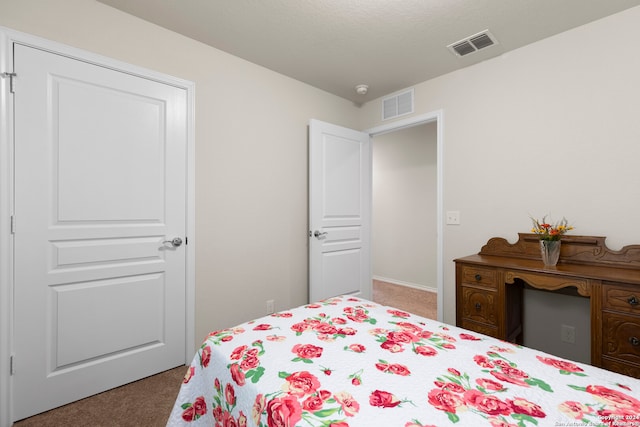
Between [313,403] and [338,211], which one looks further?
[338,211]

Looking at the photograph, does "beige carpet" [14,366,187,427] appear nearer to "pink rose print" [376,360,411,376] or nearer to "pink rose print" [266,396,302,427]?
"pink rose print" [266,396,302,427]

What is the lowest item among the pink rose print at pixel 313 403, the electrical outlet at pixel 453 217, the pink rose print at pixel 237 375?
the pink rose print at pixel 237 375

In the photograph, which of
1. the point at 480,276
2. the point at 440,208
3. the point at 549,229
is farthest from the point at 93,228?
the point at 549,229

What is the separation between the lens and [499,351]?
110 cm

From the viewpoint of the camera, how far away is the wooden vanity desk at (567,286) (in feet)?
5.30

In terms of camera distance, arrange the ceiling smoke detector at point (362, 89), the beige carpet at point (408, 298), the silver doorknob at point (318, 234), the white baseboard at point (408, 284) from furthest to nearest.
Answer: the white baseboard at point (408, 284)
the beige carpet at point (408, 298)
the ceiling smoke detector at point (362, 89)
the silver doorknob at point (318, 234)

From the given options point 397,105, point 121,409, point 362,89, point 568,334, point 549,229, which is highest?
point 362,89

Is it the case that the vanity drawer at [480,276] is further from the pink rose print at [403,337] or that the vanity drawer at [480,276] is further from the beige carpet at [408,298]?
the beige carpet at [408,298]

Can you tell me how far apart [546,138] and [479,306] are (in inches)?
53.1

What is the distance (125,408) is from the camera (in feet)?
5.82

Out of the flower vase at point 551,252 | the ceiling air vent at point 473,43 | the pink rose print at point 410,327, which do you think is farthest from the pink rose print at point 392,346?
the ceiling air vent at point 473,43

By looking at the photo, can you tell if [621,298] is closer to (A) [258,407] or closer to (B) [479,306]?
(B) [479,306]

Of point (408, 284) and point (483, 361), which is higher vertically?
point (483, 361)

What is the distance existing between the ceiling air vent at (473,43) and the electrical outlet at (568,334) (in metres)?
2.18
